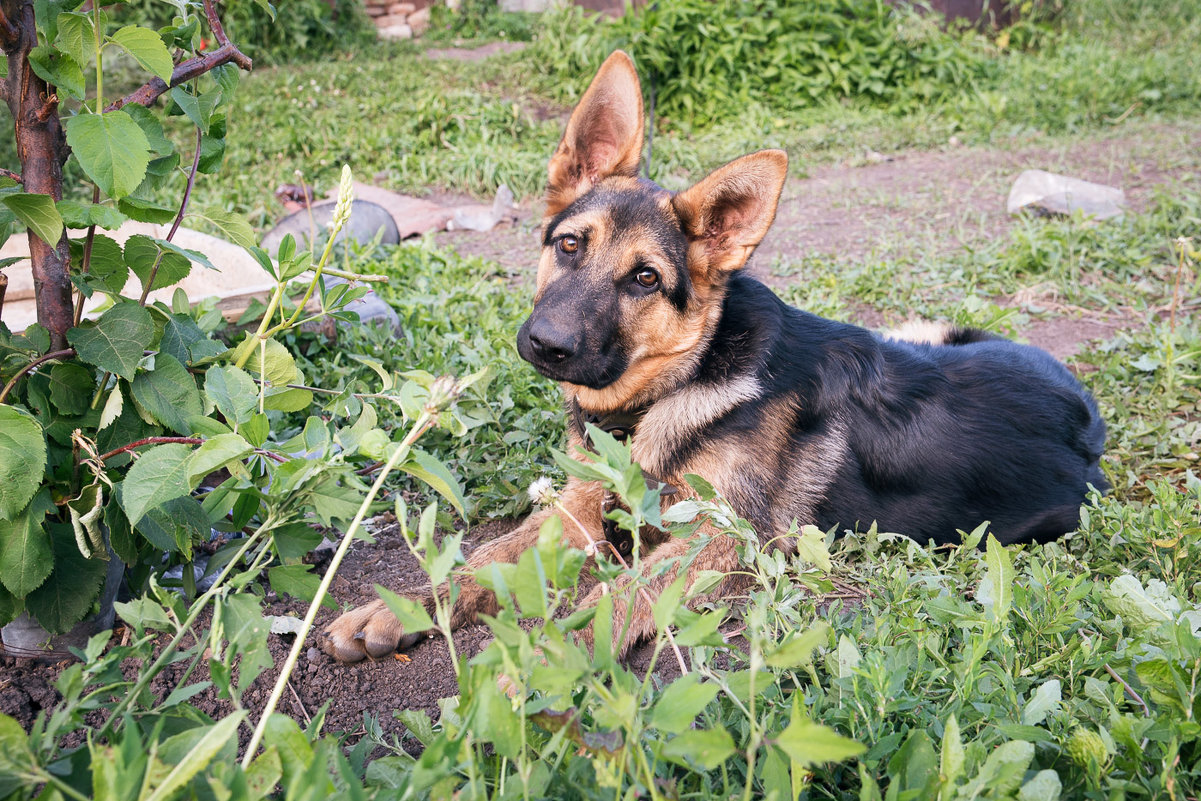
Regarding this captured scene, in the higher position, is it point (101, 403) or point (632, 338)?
point (101, 403)

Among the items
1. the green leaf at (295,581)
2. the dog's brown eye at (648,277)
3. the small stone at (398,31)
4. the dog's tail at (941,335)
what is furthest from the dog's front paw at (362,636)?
the small stone at (398,31)

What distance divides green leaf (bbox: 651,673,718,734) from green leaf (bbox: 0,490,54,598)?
4.92 ft

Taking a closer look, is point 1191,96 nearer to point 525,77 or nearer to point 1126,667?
point 525,77

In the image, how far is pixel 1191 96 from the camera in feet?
34.2

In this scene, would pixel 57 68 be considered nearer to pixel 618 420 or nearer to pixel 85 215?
pixel 85 215

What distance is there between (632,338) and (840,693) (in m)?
1.66

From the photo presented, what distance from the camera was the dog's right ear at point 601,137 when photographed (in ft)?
11.1

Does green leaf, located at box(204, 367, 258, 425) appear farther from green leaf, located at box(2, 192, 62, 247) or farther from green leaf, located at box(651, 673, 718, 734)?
green leaf, located at box(651, 673, 718, 734)

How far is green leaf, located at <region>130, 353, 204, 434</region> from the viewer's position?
2062mm

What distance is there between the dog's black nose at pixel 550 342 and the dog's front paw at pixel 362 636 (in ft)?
3.30

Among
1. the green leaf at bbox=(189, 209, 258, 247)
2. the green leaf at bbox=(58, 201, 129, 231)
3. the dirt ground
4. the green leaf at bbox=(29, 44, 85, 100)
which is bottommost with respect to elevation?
the dirt ground

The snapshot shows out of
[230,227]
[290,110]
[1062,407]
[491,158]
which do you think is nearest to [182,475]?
[230,227]

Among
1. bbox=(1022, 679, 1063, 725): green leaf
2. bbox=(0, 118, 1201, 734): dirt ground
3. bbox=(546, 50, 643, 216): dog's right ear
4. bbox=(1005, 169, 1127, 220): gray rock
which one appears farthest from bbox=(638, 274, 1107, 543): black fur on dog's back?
bbox=(1005, 169, 1127, 220): gray rock

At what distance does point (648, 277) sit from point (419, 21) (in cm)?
1486
